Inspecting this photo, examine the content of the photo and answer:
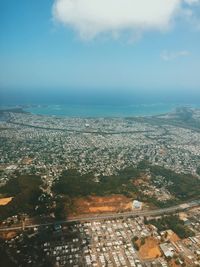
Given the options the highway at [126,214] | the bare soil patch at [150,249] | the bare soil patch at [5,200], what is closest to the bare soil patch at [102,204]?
the highway at [126,214]

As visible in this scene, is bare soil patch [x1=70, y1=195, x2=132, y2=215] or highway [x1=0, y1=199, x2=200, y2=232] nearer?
highway [x1=0, y1=199, x2=200, y2=232]

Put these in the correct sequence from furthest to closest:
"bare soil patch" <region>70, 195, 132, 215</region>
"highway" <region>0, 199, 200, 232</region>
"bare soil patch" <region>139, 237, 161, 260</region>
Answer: "bare soil patch" <region>70, 195, 132, 215</region> → "highway" <region>0, 199, 200, 232</region> → "bare soil patch" <region>139, 237, 161, 260</region>

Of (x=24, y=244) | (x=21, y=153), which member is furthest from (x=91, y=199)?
(x=21, y=153)

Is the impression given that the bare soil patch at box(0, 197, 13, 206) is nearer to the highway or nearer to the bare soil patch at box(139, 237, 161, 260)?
the highway

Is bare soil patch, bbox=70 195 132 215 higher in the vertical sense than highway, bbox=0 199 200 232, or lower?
higher

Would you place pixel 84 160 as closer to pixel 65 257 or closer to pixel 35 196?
pixel 35 196

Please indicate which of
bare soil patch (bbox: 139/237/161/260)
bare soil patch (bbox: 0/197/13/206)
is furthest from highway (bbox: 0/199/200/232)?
bare soil patch (bbox: 0/197/13/206)

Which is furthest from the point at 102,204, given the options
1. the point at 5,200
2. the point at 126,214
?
the point at 5,200

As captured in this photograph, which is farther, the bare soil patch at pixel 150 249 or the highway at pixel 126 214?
the highway at pixel 126 214

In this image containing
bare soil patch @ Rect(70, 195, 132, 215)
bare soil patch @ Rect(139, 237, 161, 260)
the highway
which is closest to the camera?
bare soil patch @ Rect(139, 237, 161, 260)

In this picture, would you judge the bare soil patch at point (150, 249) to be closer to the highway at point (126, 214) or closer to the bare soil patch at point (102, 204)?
the highway at point (126, 214)

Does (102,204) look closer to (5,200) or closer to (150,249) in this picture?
(150,249)
